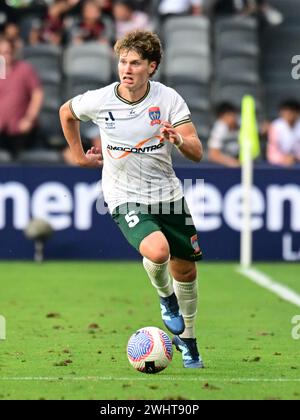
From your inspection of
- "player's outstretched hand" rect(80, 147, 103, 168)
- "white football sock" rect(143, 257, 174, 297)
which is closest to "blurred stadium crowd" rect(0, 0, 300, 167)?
"player's outstretched hand" rect(80, 147, 103, 168)

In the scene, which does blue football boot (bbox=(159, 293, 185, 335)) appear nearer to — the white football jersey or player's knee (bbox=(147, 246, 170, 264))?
player's knee (bbox=(147, 246, 170, 264))

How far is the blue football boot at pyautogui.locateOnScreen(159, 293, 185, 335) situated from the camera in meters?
8.31

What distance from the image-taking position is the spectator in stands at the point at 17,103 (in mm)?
18516

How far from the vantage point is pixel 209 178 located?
17328mm

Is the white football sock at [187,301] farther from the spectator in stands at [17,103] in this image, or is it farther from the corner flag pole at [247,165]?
the spectator in stands at [17,103]

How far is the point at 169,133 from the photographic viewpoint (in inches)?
311

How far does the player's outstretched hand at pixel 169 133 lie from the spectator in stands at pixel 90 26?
12230 millimetres

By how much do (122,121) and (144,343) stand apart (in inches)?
59.5

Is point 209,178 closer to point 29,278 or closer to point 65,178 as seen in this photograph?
point 65,178

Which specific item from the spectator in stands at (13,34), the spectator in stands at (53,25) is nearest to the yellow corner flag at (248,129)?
the spectator in stands at (13,34)

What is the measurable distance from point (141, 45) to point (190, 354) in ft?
6.87

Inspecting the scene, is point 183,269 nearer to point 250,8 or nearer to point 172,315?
point 172,315

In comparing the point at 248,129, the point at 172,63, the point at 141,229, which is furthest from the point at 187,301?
the point at 172,63
